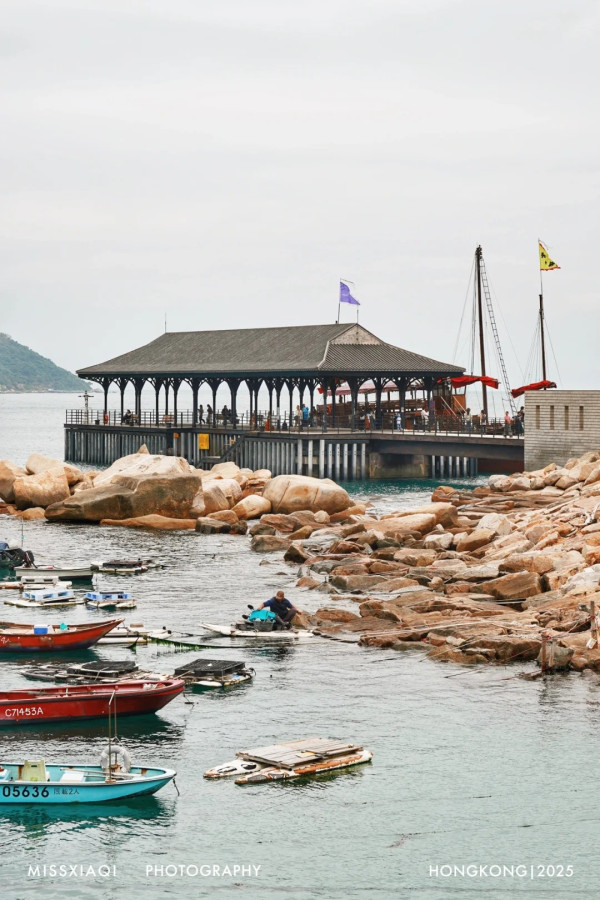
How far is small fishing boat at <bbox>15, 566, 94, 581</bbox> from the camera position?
51156 millimetres

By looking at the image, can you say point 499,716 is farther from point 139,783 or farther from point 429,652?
point 139,783

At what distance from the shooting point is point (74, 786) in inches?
1022

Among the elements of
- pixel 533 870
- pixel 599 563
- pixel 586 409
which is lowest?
pixel 533 870

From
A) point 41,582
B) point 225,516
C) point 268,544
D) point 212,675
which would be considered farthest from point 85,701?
point 225,516

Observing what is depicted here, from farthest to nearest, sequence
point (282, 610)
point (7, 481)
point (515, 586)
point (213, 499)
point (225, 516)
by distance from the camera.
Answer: point (7, 481) < point (213, 499) < point (225, 516) < point (515, 586) < point (282, 610)

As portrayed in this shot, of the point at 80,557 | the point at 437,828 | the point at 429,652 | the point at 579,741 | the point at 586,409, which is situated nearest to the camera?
the point at 437,828

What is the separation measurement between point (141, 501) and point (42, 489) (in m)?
7.49

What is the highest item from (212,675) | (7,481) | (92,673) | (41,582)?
(7,481)

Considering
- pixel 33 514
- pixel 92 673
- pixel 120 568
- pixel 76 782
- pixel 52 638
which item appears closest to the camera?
pixel 76 782

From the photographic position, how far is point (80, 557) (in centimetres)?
5712

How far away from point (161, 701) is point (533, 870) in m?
10.7

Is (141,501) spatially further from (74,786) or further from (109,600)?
(74,786)

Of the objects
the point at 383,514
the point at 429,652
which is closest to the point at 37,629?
the point at 429,652

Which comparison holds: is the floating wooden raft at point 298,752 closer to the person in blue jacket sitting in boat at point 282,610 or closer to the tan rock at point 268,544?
the person in blue jacket sitting in boat at point 282,610
